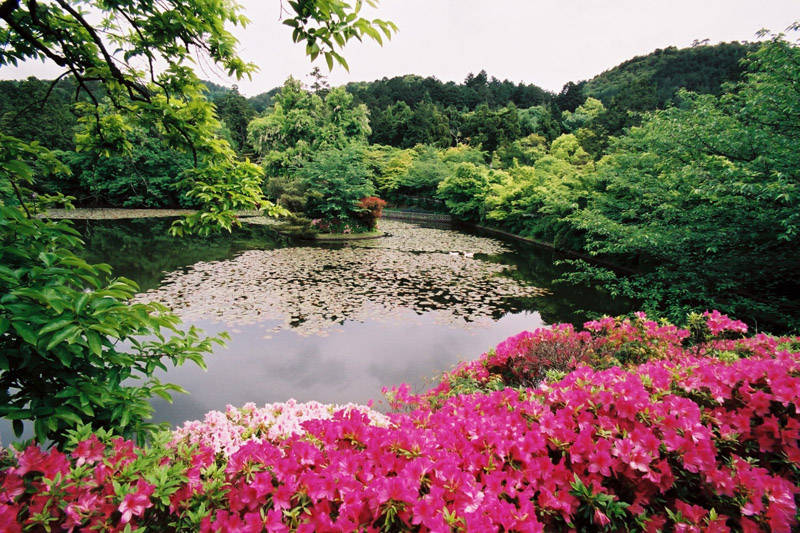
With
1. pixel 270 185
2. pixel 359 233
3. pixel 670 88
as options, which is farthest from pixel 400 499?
pixel 670 88

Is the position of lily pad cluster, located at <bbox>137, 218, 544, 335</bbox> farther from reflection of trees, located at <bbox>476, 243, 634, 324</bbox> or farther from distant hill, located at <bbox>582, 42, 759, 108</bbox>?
distant hill, located at <bbox>582, 42, 759, 108</bbox>

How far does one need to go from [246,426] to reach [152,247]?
1388 centimetres

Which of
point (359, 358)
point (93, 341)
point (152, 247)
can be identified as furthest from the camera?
point (152, 247)

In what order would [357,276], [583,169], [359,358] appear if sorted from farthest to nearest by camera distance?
1. [583,169]
2. [357,276]
3. [359,358]

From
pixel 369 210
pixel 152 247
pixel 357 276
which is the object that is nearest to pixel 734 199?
pixel 357 276

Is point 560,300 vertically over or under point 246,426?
under

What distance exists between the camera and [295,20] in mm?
1545

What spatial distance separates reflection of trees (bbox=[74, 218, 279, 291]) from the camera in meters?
10.1

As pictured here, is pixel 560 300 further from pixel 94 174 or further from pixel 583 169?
pixel 583 169

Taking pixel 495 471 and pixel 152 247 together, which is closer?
pixel 495 471

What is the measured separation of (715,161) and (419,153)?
33774 mm

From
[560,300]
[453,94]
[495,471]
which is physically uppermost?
[453,94]

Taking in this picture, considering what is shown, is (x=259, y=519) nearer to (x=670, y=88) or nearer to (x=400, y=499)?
(x=400, y=499)

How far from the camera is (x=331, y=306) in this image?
A: 7730 millimetres
